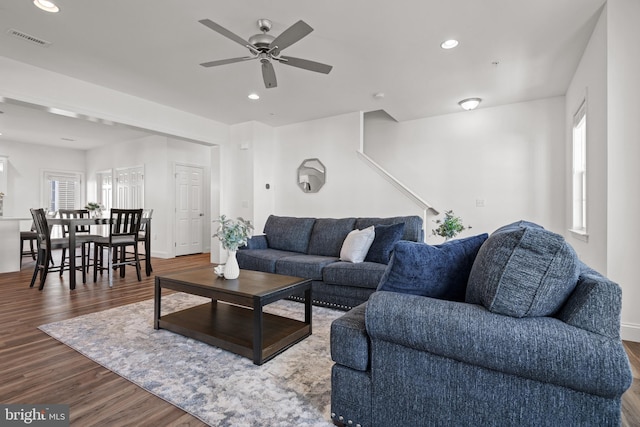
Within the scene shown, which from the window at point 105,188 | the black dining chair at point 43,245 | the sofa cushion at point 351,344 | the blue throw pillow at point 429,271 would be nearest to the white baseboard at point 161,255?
the window at point 105,188

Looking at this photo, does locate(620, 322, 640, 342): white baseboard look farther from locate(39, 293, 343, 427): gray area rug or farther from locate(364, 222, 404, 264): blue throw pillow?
locate(39, 293, 343, 427): gray area rug

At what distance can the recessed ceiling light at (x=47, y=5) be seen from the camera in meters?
2.51

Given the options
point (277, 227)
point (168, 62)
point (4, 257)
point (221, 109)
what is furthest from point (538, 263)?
point (4, 257)

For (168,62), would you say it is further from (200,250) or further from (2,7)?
(200,250)

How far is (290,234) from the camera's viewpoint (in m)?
4.25

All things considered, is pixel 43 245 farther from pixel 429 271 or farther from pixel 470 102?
pixel 470 102

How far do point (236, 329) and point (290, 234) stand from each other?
196 cm

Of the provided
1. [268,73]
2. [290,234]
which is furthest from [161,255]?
[268,73]

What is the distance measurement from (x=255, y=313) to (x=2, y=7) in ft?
10.7

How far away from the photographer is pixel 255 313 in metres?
2.04

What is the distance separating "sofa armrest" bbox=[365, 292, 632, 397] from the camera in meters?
0.96

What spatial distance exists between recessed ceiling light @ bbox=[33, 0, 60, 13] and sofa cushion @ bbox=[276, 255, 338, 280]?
2.99 m

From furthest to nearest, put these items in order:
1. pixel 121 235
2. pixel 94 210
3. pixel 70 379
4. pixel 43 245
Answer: pixel 94 210, pixel 121 235, pixel 43 245, pixel 70 379

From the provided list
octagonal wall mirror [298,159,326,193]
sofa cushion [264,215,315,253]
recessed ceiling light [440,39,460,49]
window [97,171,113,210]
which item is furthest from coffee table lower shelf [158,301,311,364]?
window [97,171,113,210]
